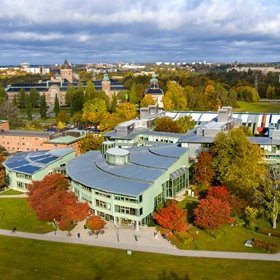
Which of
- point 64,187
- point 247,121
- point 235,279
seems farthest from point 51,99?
point 235,279

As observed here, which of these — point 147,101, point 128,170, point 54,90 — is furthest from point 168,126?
point 54,90

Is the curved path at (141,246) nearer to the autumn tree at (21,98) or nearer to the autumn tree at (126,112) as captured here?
the autumn tree at (126,112)

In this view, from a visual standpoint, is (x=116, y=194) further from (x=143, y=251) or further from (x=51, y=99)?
(x=51, y=99)

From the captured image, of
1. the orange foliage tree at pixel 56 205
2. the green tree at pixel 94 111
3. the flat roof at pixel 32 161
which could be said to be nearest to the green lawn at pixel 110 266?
the orange foliage tree at pixel 56 205

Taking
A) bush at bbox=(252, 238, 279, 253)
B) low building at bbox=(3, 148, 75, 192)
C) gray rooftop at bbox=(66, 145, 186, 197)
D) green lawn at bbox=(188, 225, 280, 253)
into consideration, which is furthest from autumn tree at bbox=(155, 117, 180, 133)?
bush at bbox=(252, 238, 279, 253)

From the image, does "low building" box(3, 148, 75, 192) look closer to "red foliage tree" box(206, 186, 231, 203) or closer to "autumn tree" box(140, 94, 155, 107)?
"red foliage tree" box(206, 186, 231, 203)

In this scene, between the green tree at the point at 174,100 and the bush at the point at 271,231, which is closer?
the bush at the point at 271,231

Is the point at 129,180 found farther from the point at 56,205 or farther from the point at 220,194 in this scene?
the point at 220,194
